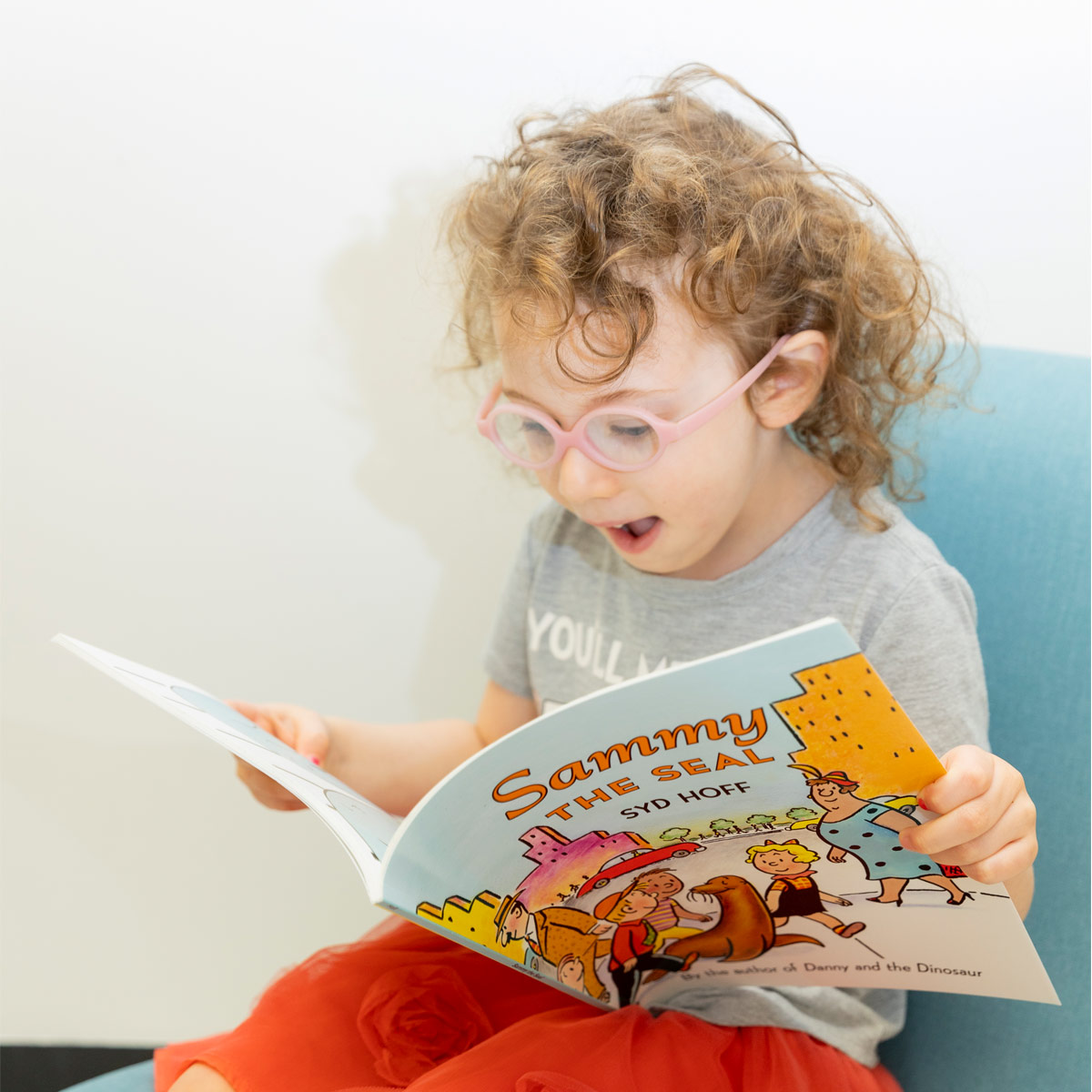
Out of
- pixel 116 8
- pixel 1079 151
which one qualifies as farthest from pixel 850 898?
pixel 116 8

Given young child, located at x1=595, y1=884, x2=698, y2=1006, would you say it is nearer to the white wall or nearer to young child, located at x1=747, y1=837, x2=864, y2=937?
young child, located at x1=747, y1=837, x2=864, y2=937

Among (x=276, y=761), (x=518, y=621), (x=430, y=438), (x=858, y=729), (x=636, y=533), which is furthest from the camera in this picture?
(x=430, y=438)

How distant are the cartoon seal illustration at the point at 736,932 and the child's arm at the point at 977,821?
110 millimetres

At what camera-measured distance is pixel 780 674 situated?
0.38 m

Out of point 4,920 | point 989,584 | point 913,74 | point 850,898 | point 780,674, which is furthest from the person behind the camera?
point 4,920

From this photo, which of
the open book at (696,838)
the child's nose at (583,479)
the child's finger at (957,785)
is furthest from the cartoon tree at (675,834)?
the child's nose at (583,479)

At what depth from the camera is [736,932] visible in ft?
1.93

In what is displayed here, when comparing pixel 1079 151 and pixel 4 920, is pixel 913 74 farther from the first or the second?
pixel 4 920

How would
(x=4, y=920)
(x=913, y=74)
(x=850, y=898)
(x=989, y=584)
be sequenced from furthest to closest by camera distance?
(x=4, y=920) < (x=913, y=74) < (x=989, y=584) < (x=850, y=898)

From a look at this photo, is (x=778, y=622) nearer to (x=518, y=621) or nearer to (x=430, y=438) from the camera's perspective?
(x=518, y=621)

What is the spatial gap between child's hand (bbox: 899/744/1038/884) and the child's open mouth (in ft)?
0.86

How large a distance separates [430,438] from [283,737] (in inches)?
13.0

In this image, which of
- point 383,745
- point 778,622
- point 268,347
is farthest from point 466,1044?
point 268,347

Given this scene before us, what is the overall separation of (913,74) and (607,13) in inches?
9.7
